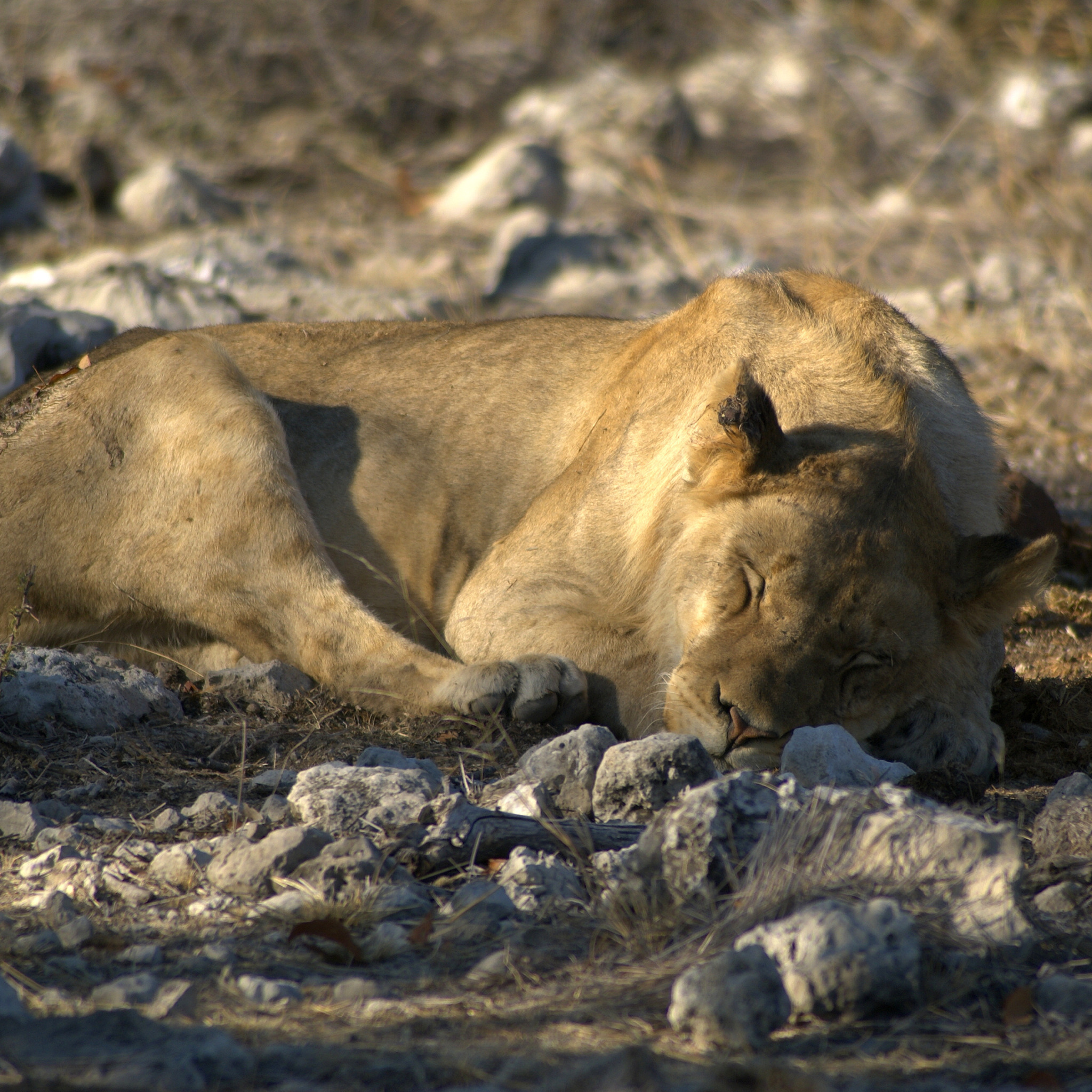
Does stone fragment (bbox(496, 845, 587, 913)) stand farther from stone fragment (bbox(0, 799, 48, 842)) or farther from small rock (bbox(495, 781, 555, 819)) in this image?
stone fragment (bbox(0, 799, 48, 842))

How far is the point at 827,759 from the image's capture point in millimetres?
3150

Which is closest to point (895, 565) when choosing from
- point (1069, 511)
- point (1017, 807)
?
point (1017, 807)

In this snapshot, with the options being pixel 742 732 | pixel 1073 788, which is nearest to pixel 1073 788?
pixel 1073 788

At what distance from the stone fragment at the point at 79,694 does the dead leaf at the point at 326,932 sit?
59.8 inches

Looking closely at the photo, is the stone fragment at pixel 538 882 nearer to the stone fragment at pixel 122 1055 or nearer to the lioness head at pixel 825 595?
the stone fragment at pixel 122 1055

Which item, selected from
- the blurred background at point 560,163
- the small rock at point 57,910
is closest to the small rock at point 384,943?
the small rock at point 57,910

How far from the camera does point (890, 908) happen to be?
2.12 m

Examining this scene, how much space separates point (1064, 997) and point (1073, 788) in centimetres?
90

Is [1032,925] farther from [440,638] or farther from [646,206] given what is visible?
[646,206]

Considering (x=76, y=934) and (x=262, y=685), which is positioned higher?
(x=76, y=934)

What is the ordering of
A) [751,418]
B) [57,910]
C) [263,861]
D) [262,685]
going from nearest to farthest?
[57,910] → [263,861] → [751,418] → [262,685]

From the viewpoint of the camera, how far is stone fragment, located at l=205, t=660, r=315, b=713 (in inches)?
160

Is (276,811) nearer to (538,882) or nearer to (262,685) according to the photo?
(538,882)

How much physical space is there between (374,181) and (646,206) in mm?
2752
